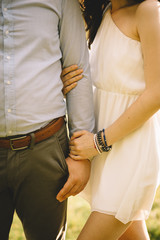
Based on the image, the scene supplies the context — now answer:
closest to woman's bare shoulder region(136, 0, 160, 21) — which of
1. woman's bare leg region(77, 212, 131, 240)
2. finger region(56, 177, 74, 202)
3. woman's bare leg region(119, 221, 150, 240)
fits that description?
finger region(56, 177, 74, 202)

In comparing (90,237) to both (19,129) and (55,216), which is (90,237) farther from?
(19,129)

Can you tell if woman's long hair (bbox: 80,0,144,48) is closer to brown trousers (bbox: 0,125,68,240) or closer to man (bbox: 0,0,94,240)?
man (bbox: 0,0,94,240)

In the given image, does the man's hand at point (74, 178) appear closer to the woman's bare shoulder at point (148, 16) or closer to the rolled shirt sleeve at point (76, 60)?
the rolled shirt sleeve at point (76, 60)

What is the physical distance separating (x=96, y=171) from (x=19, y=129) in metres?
0.58

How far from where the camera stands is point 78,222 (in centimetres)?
352

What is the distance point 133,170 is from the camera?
1.85 meters

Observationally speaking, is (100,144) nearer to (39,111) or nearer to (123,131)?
(123,131)

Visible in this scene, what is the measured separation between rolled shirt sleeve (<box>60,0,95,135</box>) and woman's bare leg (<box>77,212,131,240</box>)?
525 millimetres

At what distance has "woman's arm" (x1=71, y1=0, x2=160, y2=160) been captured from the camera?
1628 mm

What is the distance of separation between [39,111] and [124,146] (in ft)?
1.74

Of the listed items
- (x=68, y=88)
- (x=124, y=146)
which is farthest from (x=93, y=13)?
(x=124, y=146)

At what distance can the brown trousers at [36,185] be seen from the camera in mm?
1816

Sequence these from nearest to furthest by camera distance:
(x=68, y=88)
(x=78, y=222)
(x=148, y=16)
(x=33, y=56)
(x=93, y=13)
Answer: (x=148, y=16)
(x=33, y=56)
(x=68, y=88)
(x=93, y=13)
(x=78, y=222)

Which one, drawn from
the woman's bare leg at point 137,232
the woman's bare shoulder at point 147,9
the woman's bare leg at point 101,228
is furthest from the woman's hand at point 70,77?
the woman's bare leg at point 137,232
